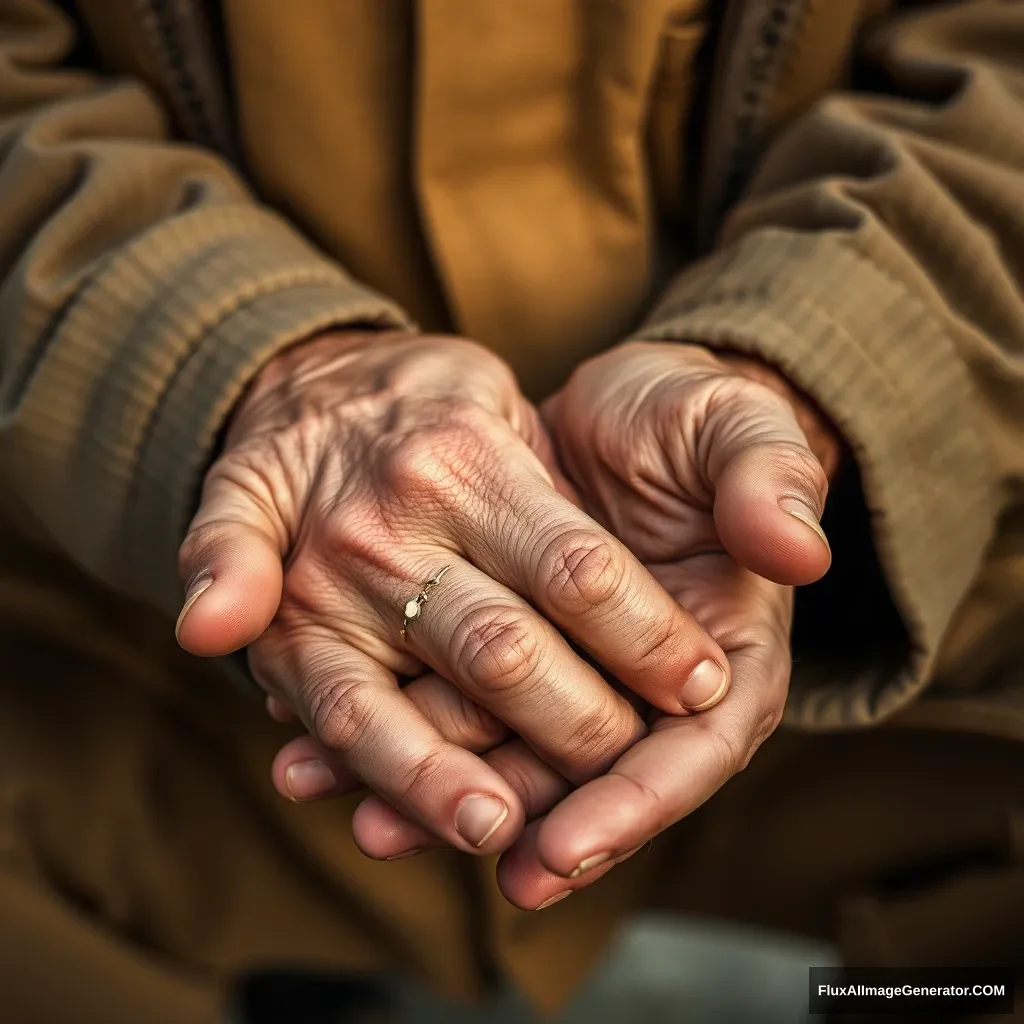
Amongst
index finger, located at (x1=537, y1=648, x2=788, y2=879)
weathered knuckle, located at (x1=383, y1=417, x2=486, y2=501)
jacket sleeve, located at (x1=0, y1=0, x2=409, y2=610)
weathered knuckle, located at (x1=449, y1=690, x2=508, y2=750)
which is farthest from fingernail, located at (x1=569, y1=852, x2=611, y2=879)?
jacket sleeve, located at (x1=0, y1=0, x2=409, y2=610)

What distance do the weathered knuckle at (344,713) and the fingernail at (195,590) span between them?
0.27ft

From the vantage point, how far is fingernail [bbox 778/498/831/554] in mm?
488

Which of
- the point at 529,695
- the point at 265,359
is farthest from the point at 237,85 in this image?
the point at 529,695

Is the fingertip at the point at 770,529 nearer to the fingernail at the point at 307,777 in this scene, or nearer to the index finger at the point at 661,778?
the index finger at the point at 661,778

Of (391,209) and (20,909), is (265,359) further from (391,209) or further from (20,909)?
(20,909)

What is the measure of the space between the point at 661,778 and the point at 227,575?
0.80ft

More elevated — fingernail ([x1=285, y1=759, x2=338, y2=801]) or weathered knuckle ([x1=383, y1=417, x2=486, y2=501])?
weathered knuckle ([x1=383, y1=417, x2=486, y2=501])

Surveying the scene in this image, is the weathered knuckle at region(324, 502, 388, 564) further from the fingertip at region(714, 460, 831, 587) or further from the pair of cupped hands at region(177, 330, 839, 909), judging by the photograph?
the fingertip at region(714, 460, 831, 587)

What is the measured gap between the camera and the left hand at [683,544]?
47cm

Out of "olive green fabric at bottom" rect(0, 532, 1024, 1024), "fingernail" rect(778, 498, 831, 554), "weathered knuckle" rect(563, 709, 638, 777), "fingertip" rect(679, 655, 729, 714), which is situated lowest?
"olive green fabric at bottom" rect(0, 532, 1024, 1024)

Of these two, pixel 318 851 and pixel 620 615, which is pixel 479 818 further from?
pixel 318 851

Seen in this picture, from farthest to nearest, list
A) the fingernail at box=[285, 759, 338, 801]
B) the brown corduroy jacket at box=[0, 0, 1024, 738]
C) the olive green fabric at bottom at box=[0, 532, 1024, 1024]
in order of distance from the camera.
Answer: the olive green fabric at bottom at box=[0, 532, 1024, 1024] < the brown corduroy jacket at box=[0, 0, 1024, 738] < the fingernail at box=[285, 759, 338, 801]

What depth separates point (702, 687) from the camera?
1.63 ft

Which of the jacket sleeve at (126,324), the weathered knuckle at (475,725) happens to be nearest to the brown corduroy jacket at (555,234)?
the jacket sleeve at (126,324)
